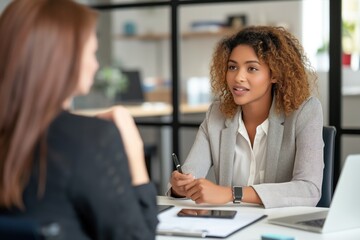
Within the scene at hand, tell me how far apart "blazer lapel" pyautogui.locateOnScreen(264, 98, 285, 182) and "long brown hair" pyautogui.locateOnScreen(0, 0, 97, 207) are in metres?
1.26

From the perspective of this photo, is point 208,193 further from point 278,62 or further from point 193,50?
point 193,50

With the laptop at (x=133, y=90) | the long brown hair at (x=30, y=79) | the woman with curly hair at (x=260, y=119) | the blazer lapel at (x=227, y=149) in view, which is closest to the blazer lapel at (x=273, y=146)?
the woman with curly hair at (x=260, y=119)

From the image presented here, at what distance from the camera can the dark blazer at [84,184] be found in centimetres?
118

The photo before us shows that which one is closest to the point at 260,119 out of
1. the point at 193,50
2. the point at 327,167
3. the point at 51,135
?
the point at 327,167

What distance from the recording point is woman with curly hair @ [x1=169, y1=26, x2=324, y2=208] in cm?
234

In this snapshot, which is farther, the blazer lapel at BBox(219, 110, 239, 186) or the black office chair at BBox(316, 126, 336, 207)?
the blazer lapel at BBox(219, 110, 239, 186)

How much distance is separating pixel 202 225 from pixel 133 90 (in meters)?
5.25

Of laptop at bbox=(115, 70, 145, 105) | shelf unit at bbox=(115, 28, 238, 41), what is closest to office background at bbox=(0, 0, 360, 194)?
shelf unit at bbox=(115, 28, 238, 41)

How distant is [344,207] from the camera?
168 cm

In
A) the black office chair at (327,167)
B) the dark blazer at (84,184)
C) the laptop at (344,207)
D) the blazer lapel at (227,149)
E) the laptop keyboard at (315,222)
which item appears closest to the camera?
the dark blazer at (84,184)

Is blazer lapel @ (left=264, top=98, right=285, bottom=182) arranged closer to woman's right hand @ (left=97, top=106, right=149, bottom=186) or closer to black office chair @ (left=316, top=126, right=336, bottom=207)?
black office chair @ (left=316, top=126, right=336, bottom=207)

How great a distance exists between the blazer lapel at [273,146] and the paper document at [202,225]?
1.48ft

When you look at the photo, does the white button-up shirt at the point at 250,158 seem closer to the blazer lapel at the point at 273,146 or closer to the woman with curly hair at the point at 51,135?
the blazer lapel at the point at 273,146

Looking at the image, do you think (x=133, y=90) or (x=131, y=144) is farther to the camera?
(x=133, y=90)
